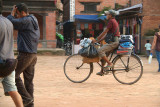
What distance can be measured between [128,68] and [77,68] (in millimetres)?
1308

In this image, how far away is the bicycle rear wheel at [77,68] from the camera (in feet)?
26.3

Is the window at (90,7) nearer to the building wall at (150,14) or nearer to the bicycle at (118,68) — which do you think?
the building wall at (150,14)

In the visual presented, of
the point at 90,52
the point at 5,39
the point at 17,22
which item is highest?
the point at 17,22

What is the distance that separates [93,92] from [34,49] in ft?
7.19

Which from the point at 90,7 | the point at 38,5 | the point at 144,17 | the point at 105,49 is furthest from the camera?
the point at 90,7

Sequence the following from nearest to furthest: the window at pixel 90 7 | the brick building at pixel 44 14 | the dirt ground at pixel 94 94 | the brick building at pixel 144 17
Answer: the dirt ground at pixel 94 94 < the brick building at pixel 44 14 < the brick building at pixel 144 17 < the window at pixel 90 7

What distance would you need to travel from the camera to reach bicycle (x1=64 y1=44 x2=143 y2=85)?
7816 millimetres

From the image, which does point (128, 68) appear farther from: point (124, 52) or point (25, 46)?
point (25, 46)

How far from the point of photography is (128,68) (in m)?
7.87

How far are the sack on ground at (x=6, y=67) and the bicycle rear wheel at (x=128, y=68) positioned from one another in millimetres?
4144

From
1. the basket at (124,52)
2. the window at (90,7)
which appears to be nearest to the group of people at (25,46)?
the basket at (124,52)

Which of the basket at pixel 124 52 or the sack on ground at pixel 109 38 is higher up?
the sack on ground at pixel 109 38

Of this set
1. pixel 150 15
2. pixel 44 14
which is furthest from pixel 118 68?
pixel 150 15

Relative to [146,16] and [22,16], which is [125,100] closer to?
[22,16]
